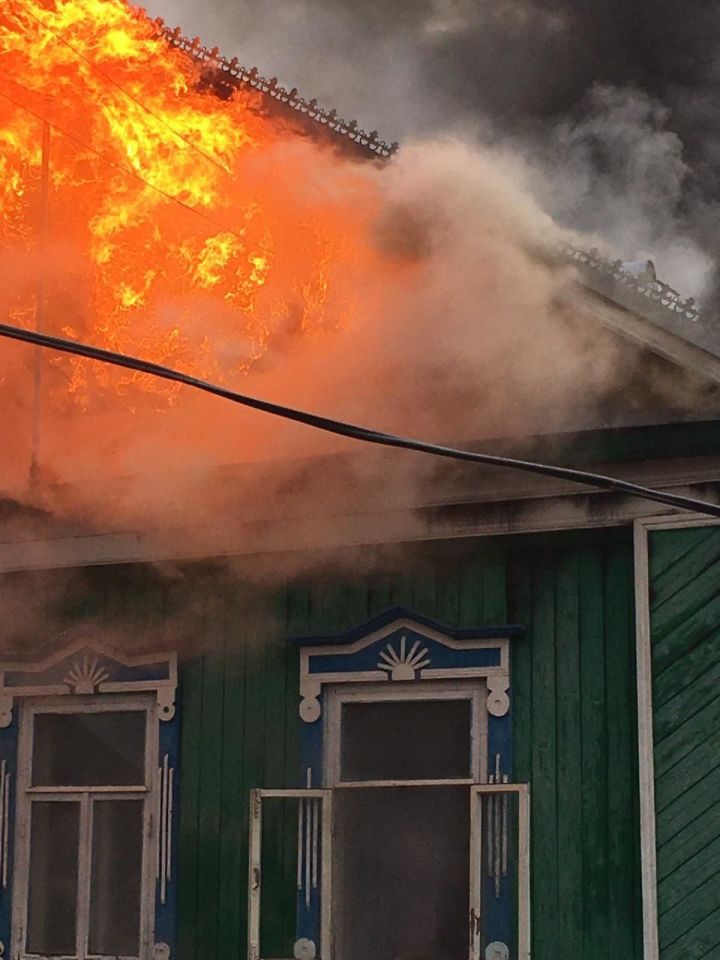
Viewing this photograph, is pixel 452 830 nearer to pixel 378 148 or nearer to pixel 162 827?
pixel 162 827

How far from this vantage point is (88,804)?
10734 millimetres

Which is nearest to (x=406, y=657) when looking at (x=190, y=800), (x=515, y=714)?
(x=515, y=714)

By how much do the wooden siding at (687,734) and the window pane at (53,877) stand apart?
12.8ft

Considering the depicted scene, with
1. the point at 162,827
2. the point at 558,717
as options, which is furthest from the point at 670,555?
the point at 162,827

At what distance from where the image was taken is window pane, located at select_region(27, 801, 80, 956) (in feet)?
35.3

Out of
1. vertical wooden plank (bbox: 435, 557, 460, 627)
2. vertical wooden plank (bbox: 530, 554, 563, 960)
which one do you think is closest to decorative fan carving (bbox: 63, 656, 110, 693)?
vertical wooden plank (bbox: 435, 557, 460, 627)

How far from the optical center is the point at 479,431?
1077 centimetres

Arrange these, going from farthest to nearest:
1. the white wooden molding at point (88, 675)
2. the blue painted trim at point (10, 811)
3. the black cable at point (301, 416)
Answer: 1. the blue painted trim at point (10, 811)
2. the white wooden molding at point (88, 675)
3. the black cable at point (301, 416)

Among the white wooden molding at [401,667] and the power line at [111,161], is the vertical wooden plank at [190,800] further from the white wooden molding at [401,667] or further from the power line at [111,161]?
the power line at [111,161]

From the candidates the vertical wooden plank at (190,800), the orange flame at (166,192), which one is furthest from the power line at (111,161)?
the vertical wooden plank at (190,800)

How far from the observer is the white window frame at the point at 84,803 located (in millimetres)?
10469

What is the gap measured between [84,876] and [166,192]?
5.02m

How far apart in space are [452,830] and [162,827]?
192cm

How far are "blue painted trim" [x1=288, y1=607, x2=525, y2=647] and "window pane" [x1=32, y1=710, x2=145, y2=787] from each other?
1.36 meters
